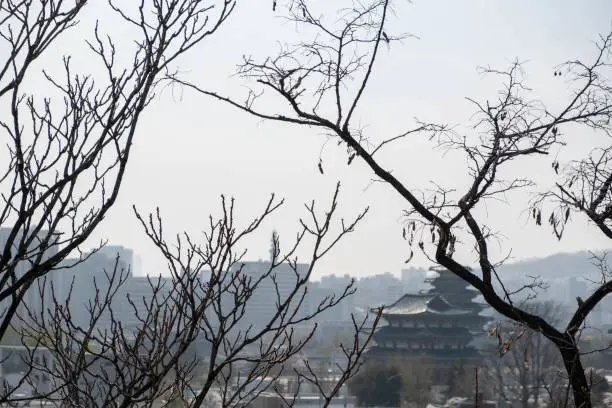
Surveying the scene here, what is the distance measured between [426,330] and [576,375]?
24.5 metres

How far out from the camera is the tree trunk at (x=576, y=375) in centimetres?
232

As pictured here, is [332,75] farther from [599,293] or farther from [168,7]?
[599,293]

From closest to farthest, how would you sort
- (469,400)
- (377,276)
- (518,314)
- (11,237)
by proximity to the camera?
(11,237), (518,314), (469,400), (377,276)

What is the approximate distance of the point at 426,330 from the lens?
2656 centimetres

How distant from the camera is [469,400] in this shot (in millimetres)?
19109

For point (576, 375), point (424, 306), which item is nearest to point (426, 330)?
point (424, 306)

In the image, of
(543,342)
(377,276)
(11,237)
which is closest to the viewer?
(11,237)

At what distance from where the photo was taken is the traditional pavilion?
26.4 metres

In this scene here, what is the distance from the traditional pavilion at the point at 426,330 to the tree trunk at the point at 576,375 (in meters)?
23.6

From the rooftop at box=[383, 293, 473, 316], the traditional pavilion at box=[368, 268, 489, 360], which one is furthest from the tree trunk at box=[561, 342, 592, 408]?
the rooftop at box=[383, 293, 473, 316]

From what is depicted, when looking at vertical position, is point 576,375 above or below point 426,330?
below

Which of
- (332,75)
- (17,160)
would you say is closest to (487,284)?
(332,75)

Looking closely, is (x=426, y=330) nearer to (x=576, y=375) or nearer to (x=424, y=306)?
(x=424, y=306)

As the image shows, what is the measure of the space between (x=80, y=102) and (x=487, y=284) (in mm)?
1063
